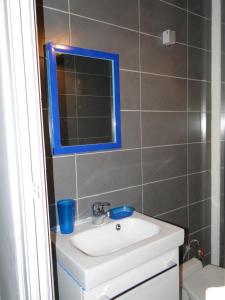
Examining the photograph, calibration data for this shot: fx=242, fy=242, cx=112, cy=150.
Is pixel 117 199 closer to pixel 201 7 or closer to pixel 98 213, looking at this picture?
pixel 98 213

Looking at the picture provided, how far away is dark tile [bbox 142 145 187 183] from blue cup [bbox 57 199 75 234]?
0.63 m

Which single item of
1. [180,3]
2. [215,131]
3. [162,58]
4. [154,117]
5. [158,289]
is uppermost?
[180,3]

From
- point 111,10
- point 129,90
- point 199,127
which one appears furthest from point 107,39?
point 199,127

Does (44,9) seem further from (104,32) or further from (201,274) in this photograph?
(201,274)

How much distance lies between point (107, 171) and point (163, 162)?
1.69 ft

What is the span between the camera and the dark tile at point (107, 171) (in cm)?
142

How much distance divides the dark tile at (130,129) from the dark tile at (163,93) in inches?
4.7

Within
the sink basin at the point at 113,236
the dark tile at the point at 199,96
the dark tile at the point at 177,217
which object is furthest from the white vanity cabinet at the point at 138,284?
the dark tile at the point at 199,96

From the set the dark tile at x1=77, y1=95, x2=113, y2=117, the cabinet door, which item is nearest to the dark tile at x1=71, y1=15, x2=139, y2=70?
the dark tile at x1=77, y1=95, x2=113, y2=117

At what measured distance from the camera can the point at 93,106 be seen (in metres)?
1.46

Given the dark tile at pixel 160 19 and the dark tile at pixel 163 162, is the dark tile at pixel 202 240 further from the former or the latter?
the dark tile at pixel 160 19

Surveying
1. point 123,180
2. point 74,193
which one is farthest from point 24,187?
point 123,180

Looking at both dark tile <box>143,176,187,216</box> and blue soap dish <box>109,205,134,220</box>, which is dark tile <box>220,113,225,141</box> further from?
blue soap dish <box>109,205,134,220</box>

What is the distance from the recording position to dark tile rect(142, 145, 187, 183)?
1.73 m
